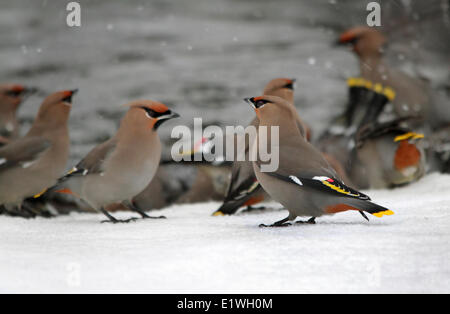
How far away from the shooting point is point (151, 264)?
1.23 meters

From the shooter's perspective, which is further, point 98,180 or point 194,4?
point 194,4

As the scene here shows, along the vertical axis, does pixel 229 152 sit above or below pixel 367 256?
above

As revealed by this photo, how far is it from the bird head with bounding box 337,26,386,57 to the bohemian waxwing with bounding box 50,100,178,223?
1.56 metres

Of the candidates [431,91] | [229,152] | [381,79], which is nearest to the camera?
[229,152]

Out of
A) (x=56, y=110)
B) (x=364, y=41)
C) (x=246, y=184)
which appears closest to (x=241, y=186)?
(x=246, y=184)

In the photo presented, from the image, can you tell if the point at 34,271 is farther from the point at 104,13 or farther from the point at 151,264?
the point at 104,13

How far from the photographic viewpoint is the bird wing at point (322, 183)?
56.5 inches

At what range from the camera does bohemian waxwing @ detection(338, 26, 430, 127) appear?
305cm

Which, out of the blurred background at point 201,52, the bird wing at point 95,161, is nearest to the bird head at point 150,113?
the bird wing at point 95,161

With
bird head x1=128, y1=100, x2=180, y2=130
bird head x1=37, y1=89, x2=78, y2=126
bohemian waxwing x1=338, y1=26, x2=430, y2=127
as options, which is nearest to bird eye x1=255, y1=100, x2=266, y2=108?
bird head x1=128, y1=100, x2=180, y2=130

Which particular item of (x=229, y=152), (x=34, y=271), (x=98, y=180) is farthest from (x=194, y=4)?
(x=34, y=271)

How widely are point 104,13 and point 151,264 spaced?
8.91 ft

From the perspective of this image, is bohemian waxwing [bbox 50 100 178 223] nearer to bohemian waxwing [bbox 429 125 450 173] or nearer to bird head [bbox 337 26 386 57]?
bohemian waxwing [bbox 429 125 450 173]

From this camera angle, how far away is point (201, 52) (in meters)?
3.65
